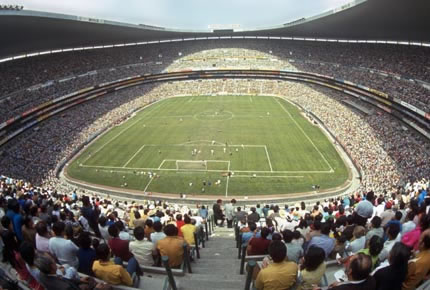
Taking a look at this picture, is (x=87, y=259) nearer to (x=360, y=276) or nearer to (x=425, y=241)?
(x=360, y=276)

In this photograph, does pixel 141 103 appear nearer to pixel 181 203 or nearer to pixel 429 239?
pixel 181 203

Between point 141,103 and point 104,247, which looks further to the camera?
point 141,103

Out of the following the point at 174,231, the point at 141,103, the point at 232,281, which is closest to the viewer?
the point at 232,281

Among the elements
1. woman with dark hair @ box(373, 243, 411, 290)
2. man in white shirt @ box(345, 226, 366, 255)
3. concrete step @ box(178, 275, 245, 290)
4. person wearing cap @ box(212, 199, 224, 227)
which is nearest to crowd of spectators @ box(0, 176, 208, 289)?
concrete step @ box(178, 275, 245, 290)

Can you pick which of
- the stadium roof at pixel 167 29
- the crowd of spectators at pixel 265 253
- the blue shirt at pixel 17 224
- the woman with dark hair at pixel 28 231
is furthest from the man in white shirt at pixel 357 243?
the stadium roof at pixel 167 29

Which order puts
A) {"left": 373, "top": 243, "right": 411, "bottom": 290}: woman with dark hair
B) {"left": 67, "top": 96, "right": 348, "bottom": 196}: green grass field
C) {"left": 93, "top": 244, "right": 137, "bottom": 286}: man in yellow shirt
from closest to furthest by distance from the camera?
1. {"left": 373, "top": 243, "right": 411, "bottom": 290}: woman with dark hair
2. {"left": 93, "top": 244, "right": 137, "bottom": 286}: man in yellow shirt
3. {"left": 67, "top": 96, "right": 348, "bottom": 196}: green grass field

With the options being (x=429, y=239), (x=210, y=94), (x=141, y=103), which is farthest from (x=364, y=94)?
(x=429, y=239)

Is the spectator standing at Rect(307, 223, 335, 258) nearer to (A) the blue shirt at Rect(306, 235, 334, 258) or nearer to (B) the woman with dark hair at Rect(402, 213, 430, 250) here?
(A) the blue shirt at Rect(306, 235, 334, 258)
